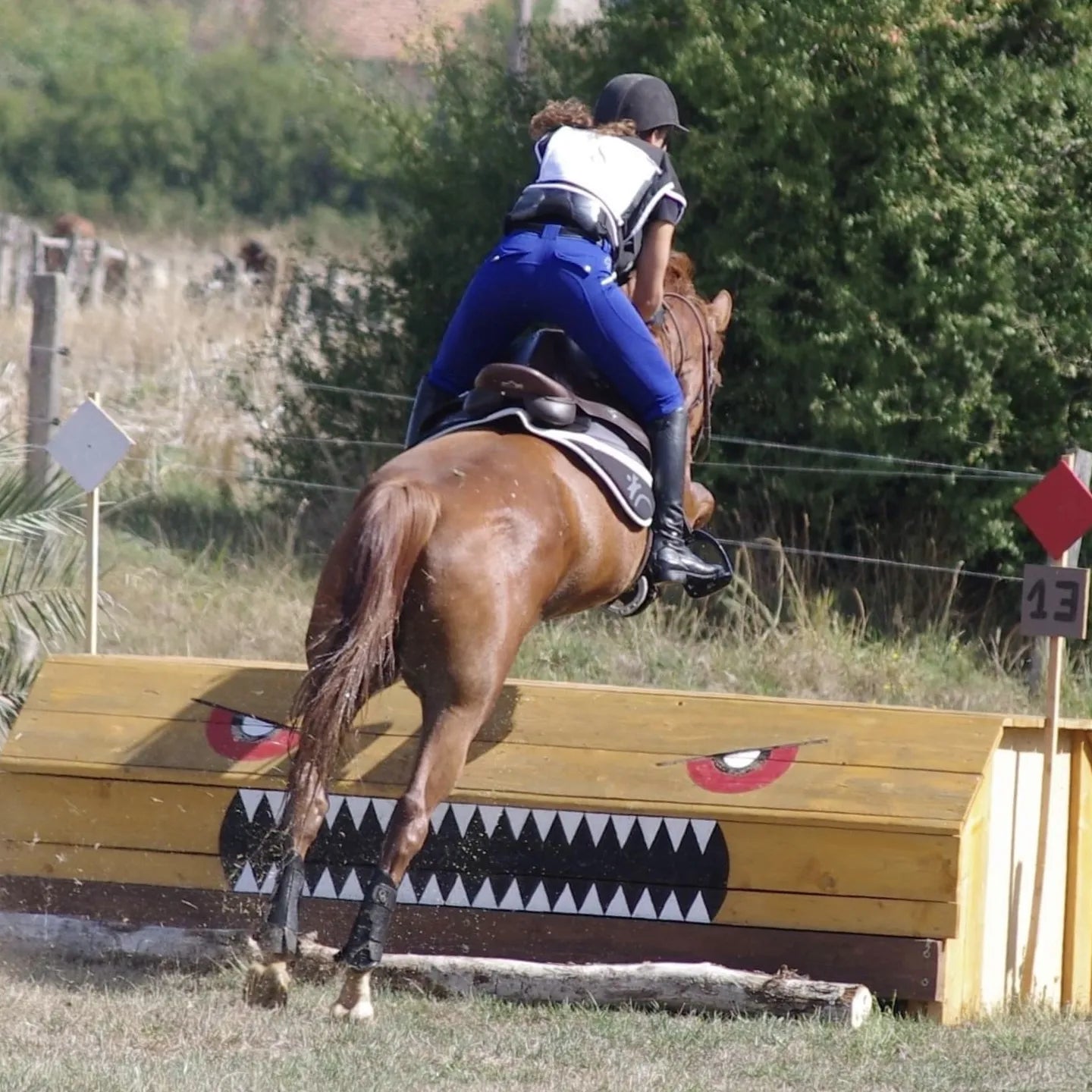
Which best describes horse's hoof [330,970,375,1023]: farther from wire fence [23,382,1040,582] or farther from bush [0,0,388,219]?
bush [0,0,388,219]

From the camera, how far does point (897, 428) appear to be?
10617 mm

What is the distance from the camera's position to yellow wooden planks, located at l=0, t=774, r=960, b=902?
579cm

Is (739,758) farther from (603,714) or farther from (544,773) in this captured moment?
(544,773)

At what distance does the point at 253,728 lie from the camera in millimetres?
6434

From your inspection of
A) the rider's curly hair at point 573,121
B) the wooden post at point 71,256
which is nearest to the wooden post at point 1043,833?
the rider's curly hair at point 573,121

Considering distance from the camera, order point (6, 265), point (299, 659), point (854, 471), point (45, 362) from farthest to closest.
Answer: point (6, 265) → point (299, 659) → point (45, 362) → point (854, 471)

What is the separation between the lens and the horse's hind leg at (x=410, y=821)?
536cm

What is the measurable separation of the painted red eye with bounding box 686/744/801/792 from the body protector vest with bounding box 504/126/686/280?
1.71m

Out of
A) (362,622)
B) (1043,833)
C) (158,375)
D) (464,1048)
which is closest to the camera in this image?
(464,1048)

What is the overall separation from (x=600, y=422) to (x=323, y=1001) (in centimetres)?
202

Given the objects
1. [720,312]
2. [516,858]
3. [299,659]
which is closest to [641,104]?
[720,312]

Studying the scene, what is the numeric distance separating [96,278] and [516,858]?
18.6m

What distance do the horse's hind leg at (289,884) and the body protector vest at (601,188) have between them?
6.42ft

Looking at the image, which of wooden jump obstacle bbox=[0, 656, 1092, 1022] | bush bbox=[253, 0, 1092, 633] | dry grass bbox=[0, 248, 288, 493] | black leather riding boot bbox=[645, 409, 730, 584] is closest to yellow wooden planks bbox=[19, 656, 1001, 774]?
wooden jump obstacle bbox=[0, 656, 1092, 1022]
